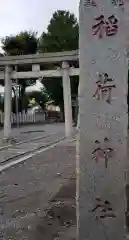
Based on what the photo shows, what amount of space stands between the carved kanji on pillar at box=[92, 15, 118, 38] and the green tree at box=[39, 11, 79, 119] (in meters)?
40.8

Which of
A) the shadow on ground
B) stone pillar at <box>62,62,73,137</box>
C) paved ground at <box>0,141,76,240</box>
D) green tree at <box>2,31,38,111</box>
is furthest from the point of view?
green tree at <box>2,31,38,111</box>

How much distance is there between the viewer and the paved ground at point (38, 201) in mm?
5316

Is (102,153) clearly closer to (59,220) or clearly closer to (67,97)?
(59,220)

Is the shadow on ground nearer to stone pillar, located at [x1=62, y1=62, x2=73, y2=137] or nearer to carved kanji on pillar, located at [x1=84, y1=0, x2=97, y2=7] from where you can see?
carved kanji on pillar, located at [x1=84, y1=0, x2=97, y2=7]

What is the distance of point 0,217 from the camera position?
20.5 ft

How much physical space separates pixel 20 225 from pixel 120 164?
8.50ft

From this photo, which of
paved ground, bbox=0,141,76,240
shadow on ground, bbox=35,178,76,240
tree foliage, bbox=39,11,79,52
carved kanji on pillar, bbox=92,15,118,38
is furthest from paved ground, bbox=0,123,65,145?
carved kanji on pillar, bbox=92,15,118,38

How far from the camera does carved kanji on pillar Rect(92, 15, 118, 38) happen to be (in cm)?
357

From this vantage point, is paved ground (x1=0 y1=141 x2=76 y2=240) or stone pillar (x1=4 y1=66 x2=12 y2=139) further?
stone pillar (x1=4 y1=66 x2=12 y2=139)

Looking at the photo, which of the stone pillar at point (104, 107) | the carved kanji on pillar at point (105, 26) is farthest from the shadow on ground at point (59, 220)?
the carved kanji on pillar at point (105, 26)

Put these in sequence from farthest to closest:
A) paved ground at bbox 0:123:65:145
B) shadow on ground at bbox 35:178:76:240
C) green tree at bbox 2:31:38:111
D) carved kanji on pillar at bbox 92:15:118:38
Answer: green tree at bbox 2:31:38:111, paved ground at bbox 0:123:65:145, shadow on ground at bbox 35:178:76:240, carved kanji on pillar at bbox 92:15:118:38

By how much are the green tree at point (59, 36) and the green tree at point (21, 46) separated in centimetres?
139

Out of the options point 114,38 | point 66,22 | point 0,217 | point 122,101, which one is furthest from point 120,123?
point 66,22

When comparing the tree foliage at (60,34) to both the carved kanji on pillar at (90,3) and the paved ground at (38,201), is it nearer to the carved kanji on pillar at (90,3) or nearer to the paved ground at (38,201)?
the paved ground at (38,201)
